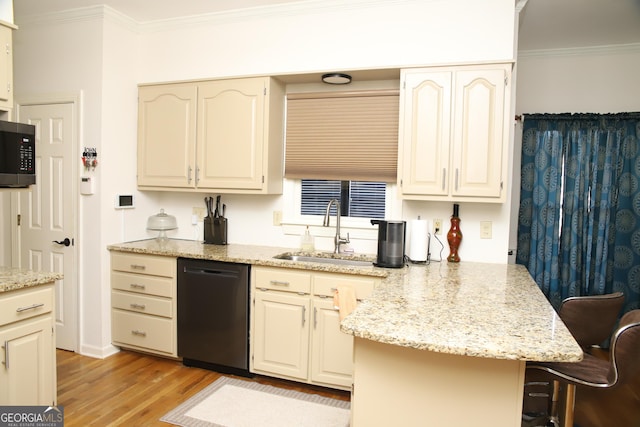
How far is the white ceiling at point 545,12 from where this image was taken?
3.10 meters

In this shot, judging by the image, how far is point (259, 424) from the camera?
247 centimetres

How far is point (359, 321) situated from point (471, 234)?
178cm

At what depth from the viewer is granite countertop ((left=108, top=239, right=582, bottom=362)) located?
4.39 feet

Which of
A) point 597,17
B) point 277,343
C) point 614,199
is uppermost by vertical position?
point 597,17

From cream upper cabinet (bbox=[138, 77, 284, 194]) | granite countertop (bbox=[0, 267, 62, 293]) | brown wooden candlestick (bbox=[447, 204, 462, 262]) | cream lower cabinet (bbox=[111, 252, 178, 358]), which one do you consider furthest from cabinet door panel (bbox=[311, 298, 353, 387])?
granite countertop (bbox=[0, 267, 62, 293])

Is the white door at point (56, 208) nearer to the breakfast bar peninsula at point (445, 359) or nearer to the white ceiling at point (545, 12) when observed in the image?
the white ceiling at point (545, 12)

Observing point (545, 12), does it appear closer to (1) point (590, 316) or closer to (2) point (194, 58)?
(1) point (590, 316)

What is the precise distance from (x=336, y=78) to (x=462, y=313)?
199 cm

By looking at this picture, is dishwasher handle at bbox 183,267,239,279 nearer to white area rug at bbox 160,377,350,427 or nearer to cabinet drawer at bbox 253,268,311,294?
cabinet drawer at bbox 253,268,311,294

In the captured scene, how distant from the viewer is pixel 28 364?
2176mm

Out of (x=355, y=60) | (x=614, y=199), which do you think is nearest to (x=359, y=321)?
(x=355, y=60)

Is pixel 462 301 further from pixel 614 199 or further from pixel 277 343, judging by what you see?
pixel 614 199

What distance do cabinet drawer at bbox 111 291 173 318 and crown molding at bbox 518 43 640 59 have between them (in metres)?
3.96

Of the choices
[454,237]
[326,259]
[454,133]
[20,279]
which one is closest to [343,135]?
[454,133]
